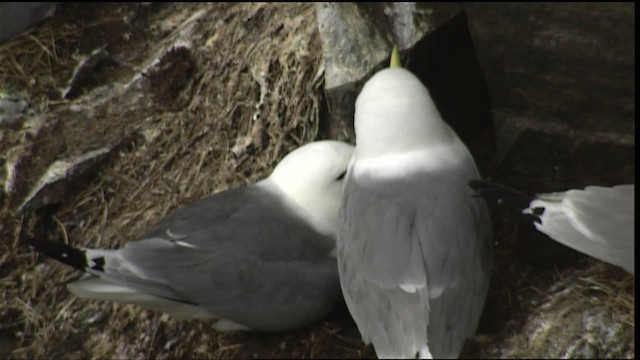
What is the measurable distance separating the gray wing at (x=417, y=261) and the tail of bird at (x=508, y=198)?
2.5 inches

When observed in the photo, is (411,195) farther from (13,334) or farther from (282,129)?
(13,334)

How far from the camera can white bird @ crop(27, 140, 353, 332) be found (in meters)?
2.87

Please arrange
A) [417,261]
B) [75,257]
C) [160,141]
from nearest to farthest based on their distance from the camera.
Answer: [417,261] < [75,257] < [160,141]

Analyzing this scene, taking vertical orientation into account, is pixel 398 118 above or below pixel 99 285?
above

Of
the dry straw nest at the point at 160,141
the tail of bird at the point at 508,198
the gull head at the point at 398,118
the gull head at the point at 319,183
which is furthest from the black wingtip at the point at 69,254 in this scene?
the tail of bird at the point at 508,198

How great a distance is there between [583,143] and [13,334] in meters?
2.18

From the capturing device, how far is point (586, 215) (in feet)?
8.63

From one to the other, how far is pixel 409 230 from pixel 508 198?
1.02ft

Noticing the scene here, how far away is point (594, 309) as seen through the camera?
288 cm

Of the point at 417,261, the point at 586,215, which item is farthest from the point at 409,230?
the point at 586,215

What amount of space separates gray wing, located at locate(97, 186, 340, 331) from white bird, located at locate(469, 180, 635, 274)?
0.63 m

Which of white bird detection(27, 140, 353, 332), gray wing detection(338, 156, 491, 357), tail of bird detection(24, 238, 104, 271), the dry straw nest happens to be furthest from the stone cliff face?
tail of bird detection(24, 238, 104, 271)

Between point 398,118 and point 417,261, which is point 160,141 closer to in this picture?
point 398,118

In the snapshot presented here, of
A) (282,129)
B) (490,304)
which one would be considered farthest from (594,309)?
(282,129)
